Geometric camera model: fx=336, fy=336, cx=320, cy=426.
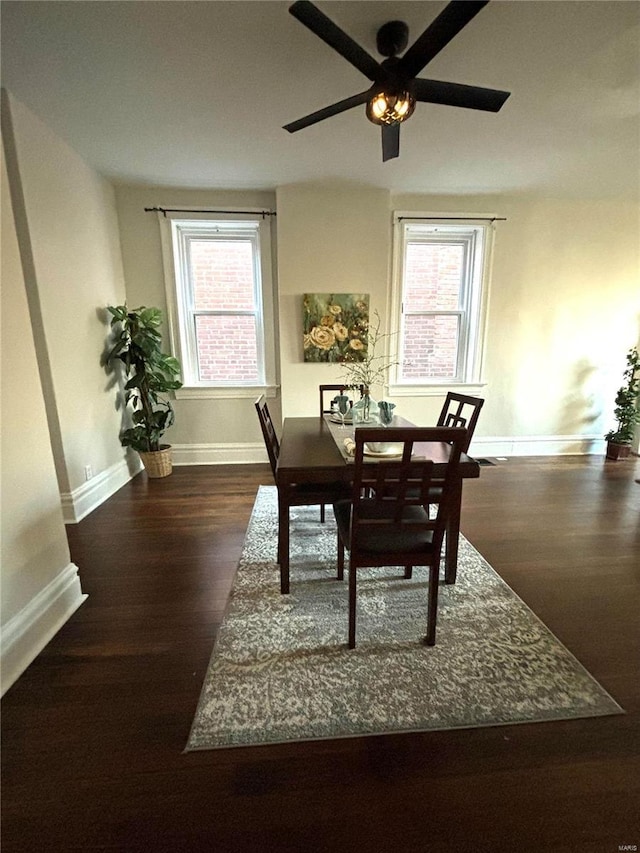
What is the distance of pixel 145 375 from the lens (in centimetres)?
316

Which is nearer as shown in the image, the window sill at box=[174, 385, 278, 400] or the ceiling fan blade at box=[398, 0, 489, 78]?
the ceiling fan blade at box=[398, 0, 489, 78]

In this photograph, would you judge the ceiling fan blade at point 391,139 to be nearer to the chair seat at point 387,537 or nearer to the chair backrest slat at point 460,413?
the chair backrest slat at point 460,413

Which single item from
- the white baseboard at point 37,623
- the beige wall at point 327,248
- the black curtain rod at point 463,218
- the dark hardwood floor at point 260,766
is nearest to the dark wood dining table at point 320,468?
the dark hardwood floor at point 260,766

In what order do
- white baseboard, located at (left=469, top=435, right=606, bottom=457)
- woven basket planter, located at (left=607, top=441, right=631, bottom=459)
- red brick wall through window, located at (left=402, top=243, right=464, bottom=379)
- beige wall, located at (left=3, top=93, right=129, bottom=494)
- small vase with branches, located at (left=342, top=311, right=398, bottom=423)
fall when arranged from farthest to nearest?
white baseboard, located at (left=469, top=435, right=606, bottom=457), woven basket planter, located at (left=607, top=441, right=631, bottom=459), red brick wall through window, located at (left=402, top=243, right=464, bottom=379), small vase with branches, located at (left=342, top=311, right=398, bottom=423), beige wall, located at (left=3, top=93, right=129, bottom=494)

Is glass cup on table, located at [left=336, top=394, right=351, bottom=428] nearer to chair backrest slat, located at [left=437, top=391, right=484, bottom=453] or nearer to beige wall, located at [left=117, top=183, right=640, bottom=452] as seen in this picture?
chair backrest slat, located at [left=437, top=391, right=484, bottom=453]

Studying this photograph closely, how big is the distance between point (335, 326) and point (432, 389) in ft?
4.41

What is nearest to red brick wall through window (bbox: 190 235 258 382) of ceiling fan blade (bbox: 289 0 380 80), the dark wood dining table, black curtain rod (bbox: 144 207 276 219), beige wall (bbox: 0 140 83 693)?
black curtain rod (bbox: 144 207 276 219)

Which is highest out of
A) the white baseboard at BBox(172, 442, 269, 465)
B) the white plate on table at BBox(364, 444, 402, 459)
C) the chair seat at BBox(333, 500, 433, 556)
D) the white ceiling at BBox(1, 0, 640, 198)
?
the white ceiling at BBox(1, 0, 640, 198)

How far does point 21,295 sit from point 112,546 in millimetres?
1583

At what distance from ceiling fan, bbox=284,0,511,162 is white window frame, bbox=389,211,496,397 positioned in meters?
1.90

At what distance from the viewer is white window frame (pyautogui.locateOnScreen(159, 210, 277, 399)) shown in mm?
3428

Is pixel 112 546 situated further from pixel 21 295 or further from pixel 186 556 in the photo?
pixel 21 295

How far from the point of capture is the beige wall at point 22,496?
1.30 m

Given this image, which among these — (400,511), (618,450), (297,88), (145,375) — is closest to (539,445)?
(618,450)
